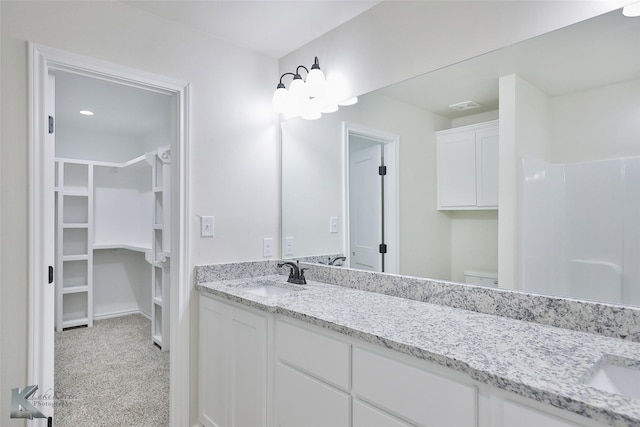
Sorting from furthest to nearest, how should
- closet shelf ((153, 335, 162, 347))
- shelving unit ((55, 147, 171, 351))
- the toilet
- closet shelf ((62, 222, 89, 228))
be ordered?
closet shelf ((62, 222, 89, 228)) < shelving unit ((55, 147, 171, 351)) < closet shelf ((153, 335, 162, 347)) < the toilet

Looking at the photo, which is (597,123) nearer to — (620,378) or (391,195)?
(620,378)

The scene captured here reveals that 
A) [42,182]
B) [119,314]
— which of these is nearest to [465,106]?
[42,182]

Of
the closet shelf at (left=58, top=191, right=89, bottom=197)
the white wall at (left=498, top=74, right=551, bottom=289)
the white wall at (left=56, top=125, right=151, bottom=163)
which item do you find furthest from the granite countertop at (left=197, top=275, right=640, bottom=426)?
the white wall at (left=56, top=125, right=151, bottom=163)

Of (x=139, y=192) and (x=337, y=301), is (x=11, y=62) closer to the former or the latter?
(x=337, y=301)

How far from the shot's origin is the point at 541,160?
1.30m

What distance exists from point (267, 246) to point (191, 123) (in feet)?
3.05

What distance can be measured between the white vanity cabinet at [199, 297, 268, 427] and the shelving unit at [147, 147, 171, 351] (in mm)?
1347

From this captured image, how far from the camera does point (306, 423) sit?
140cm

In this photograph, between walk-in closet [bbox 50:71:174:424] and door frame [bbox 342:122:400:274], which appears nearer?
door frame [bbox 342:122:400:274]

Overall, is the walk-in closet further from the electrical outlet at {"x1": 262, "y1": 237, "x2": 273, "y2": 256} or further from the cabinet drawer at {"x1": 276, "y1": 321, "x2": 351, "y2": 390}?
the cabinet drawer at {"x1": 276, "y1": 321, "x2": 351, "y2": 390}

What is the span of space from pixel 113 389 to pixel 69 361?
32.2 inches

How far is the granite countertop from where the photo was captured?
0.77 metres

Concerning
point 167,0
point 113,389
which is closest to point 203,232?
point 167,0

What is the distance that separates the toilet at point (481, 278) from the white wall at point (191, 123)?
134 cm
